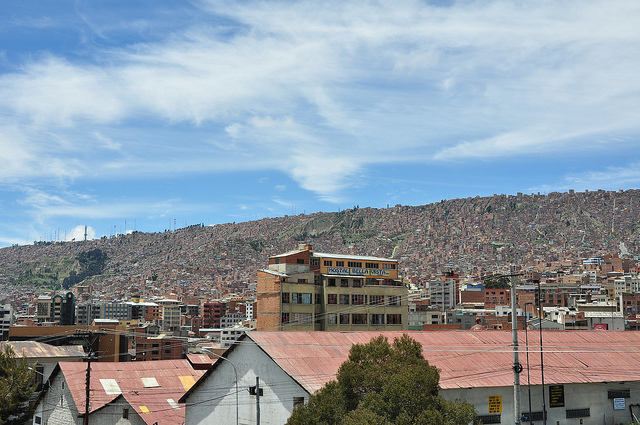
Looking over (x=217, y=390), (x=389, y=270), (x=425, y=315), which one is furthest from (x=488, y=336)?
(x=425, y=315)

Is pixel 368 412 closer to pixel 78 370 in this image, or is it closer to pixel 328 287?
pixel 78 370

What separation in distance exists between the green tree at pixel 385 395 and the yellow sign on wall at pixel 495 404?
14.1 metres

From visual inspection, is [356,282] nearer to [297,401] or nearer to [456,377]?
[456,377]

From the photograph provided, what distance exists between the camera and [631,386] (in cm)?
4994

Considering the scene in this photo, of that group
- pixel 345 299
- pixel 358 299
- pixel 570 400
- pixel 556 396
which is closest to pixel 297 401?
pixel 556 396

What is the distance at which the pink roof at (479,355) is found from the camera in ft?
145

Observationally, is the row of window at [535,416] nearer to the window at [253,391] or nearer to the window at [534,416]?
the window at [534,416]

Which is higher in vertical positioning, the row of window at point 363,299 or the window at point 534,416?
the row of window at point 363,299

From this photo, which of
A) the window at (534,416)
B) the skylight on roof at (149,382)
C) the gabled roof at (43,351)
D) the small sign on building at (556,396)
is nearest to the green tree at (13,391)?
the skylight on roof at (149,382)

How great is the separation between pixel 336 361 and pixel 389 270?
179 feet

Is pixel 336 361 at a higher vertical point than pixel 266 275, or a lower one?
lower

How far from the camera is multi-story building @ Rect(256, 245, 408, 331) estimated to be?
85.6 m

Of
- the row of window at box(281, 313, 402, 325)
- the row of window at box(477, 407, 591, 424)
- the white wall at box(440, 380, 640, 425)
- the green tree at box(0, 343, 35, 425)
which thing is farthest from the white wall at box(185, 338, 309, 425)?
the row of window at box(281, 313, 402, 325)

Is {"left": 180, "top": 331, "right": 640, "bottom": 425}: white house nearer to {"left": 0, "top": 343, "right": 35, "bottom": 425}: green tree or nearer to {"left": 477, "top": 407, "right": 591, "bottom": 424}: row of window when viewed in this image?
{"left": 477, "top": 407, "right": 591, "bottom": 424}: row of window
